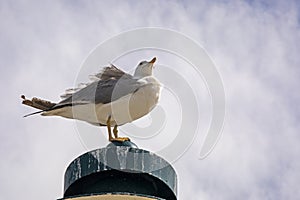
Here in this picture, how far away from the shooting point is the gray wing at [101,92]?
8.00 m

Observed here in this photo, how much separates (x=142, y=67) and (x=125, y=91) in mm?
676

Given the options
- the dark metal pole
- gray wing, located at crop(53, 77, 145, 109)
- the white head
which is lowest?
the dark metal pole

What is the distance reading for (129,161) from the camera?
6180mm

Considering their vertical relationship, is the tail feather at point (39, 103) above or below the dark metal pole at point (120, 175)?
above

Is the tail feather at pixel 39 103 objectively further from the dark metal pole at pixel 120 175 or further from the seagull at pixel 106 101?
the dark metal pole at pixel 120 175

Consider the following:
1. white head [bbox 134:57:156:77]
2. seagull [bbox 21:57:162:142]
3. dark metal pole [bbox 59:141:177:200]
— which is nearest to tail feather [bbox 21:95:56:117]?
seagull [bbox 21:57:162:142]

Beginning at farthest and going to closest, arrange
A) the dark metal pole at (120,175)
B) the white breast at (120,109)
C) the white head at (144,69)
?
the white head at (144,69)
the white breast at (120,109)
the dark metal pole at (120,175)

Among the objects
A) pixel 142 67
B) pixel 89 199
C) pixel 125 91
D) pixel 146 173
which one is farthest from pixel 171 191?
pixel 142 67

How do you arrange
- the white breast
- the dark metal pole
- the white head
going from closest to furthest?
1. the dark metal pole
2. the white breast
3. the white head

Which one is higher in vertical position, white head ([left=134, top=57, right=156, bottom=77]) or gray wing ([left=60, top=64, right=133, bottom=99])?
white head ([left=134, top=57, right=156, bottom=77])

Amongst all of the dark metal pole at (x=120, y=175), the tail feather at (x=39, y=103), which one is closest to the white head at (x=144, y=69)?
the tail feather at (x=39, y=103)

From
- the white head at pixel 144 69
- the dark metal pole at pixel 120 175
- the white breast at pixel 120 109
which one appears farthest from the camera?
the white head at pixel 144 69

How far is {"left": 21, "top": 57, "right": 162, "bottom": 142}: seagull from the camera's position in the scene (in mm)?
7953

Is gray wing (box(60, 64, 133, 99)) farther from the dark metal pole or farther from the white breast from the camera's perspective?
the dark metal pole
